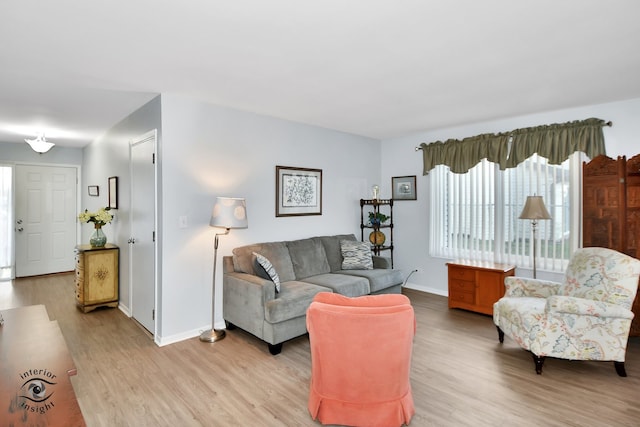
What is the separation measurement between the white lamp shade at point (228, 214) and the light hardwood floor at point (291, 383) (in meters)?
1.19

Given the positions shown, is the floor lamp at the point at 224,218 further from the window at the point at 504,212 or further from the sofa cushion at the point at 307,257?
the window at the point at 504,212

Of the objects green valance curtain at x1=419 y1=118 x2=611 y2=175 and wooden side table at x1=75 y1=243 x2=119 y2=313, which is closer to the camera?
green valance curtain at x1=419 y1=118 x2=611 y2=175

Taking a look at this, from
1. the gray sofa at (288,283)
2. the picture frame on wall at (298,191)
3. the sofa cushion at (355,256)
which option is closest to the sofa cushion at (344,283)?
the gray sofa at (288,283)

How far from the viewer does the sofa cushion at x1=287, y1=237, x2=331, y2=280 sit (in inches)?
165

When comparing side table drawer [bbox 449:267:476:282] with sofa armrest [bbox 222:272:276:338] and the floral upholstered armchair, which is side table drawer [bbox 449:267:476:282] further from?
sofa armrest [bbox 222:272:276:338]

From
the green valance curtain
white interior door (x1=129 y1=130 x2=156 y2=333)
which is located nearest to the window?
the green valance curtain

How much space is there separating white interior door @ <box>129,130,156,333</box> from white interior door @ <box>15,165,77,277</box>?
3.63 meters

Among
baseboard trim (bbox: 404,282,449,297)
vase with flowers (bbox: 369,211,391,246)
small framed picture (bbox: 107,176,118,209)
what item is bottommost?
baseboard trim (bbox: 404,282,449,297)

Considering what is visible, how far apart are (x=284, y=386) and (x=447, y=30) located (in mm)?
2727

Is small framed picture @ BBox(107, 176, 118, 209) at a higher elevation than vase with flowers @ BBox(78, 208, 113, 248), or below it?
higher

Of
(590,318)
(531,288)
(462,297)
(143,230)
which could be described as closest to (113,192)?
(143,230)

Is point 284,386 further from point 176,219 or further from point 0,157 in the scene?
point 0,157

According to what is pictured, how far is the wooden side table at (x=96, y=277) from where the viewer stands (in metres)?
4.32

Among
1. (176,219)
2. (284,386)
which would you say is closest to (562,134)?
(284,386)
